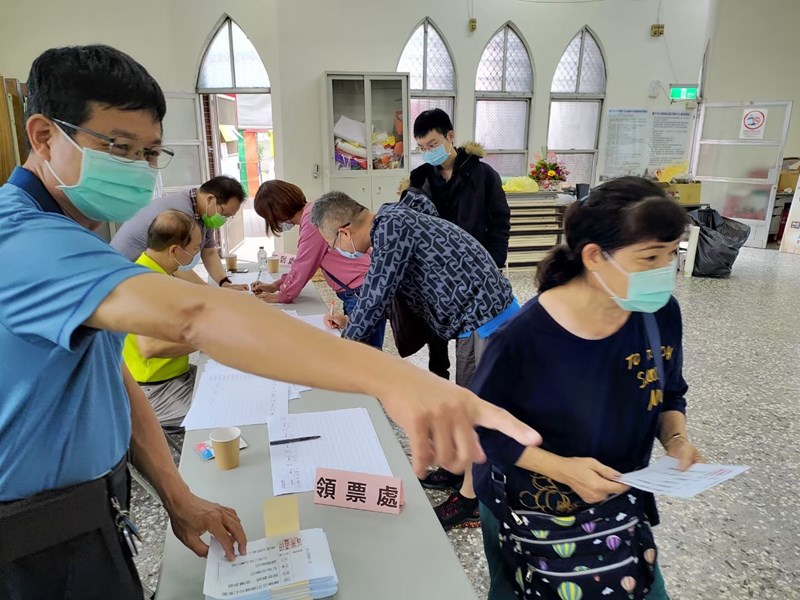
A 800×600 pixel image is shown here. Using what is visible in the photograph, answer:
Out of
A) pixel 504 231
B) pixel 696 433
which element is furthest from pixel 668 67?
pixel 696 433

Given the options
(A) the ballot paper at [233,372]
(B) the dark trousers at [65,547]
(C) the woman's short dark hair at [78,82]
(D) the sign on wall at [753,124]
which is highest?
(D) the sign on wall at [753,124]

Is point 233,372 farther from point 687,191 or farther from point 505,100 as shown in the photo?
point 687,191

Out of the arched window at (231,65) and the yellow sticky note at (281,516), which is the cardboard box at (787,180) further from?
the yellow sticky note at (281,516)

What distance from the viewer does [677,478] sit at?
39.5 inches

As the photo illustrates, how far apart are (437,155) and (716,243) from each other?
14.8 feet

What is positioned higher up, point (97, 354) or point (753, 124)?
point (753, 124)

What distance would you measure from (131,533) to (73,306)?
487 millimetres

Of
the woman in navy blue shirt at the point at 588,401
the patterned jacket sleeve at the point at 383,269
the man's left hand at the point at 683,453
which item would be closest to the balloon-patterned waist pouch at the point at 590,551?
the woman in navy blue shirt at the point at 588,401

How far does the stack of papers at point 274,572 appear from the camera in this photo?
34.4 inches

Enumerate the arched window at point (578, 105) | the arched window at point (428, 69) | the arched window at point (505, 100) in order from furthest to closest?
1. the arched window at point (578, 105)
2. the arched window at point (505, 100)
3. the arched window at point (428, 69)

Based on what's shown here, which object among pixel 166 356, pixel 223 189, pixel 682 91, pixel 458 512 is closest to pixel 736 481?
pixel 458 512

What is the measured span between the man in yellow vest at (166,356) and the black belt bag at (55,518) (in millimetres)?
1234

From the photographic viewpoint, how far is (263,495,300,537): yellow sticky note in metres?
0.97

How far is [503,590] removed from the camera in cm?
119
